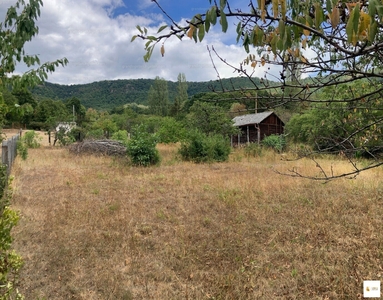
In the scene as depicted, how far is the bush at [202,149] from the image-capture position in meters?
12.8

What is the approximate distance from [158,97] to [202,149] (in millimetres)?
38263

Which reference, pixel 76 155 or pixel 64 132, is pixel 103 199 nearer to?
pixel 76 155

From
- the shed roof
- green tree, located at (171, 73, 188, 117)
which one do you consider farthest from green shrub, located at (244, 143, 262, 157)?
green tree, located at (171, 73, 188, 117)

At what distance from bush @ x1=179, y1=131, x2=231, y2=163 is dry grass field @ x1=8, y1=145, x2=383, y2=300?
577 centimetres

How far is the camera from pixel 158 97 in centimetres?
4944

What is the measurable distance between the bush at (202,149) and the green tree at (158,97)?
117 feet

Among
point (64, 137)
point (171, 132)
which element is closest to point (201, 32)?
point (171, 132)

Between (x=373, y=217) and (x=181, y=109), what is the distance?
38543mm

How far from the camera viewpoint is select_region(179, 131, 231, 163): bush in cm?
1283

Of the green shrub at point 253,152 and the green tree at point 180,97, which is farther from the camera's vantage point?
the green tree at point 180,97

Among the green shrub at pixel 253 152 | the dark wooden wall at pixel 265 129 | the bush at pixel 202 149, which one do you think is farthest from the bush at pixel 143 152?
the dark wooden wall at pixel 265 129

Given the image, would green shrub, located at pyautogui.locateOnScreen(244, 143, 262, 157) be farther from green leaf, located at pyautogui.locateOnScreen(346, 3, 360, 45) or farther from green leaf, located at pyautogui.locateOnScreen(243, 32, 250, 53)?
green leaf, located at pyautogui.locateOnScreen(346, 3, 360, 45)

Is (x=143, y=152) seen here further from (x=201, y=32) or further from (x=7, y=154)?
(x=201, y=32)

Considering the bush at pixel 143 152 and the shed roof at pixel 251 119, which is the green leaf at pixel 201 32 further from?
the shed roof at pixel 251 119
